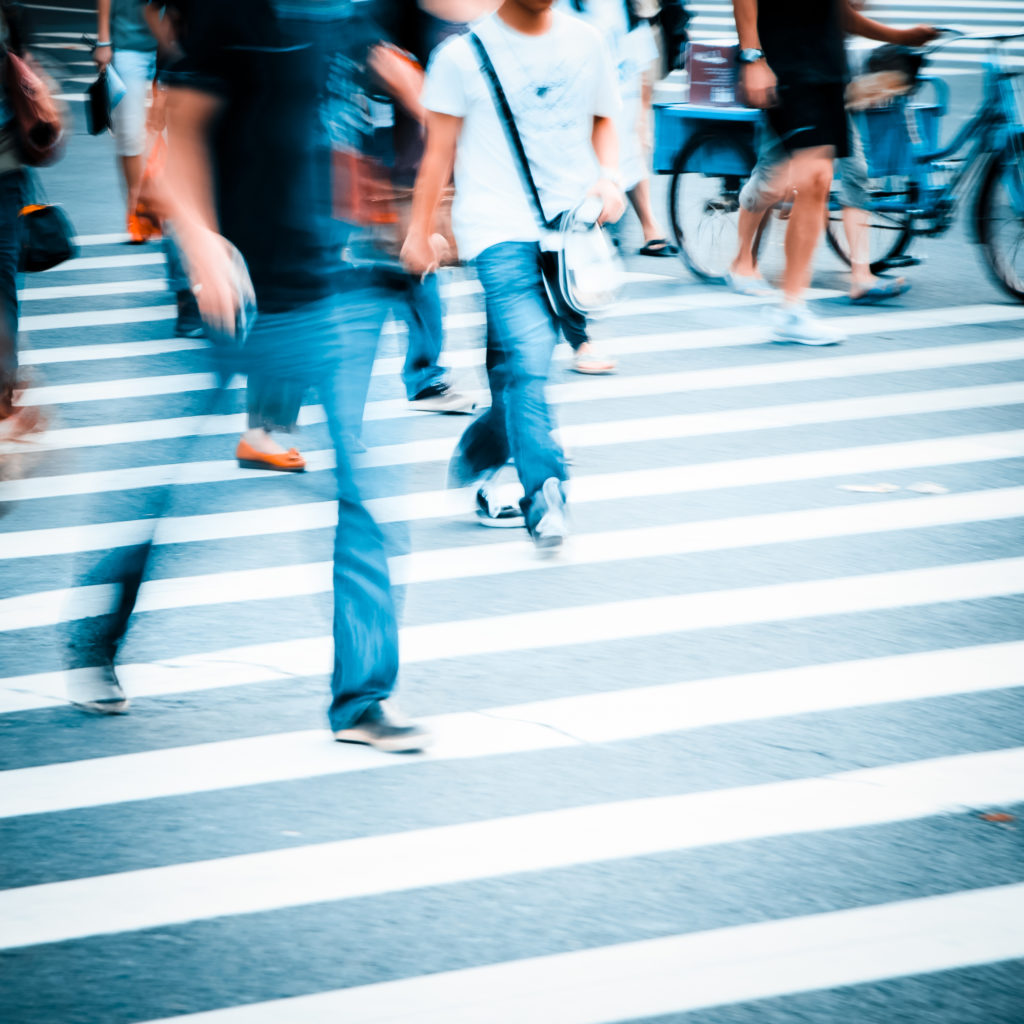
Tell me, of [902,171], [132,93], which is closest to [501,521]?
[902,171]

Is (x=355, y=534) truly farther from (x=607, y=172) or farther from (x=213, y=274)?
(x=607, y=172)

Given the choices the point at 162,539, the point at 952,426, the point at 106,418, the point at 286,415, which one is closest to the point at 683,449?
the point at 952,426

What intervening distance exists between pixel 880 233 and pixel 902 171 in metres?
0.98

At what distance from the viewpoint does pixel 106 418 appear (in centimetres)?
698

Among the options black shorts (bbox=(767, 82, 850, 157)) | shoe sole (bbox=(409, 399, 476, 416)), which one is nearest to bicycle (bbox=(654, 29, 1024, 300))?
black shorts (bbox=(767, 82, 850, 157))

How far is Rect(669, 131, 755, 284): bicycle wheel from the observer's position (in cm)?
905

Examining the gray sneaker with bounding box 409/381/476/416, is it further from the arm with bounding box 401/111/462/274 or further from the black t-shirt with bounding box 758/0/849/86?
the black t-shirt with bounding box 758/0/849/86

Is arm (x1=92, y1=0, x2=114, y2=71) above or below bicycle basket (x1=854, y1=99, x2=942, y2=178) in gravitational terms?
above

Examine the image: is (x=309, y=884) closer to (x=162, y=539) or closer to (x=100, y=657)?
(x=100, y=657)

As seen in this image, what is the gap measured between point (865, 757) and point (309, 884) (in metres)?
1.49

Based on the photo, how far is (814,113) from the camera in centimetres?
750

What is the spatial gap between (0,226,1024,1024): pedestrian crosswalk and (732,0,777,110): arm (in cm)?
178

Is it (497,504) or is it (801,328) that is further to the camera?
(801,328)

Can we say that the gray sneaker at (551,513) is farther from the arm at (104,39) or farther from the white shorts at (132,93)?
the arm at (104,39)
